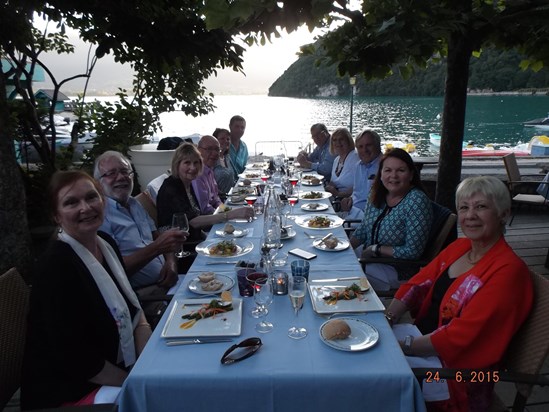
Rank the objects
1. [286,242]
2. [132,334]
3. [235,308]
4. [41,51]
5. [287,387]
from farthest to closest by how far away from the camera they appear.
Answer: [41,51] < [286,242] < [132,334] < [235,308] < [287,387]

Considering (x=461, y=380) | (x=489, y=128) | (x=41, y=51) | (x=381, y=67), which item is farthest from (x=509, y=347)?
(x=489, y=128)

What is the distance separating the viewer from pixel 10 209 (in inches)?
138

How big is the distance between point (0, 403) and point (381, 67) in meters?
2.61

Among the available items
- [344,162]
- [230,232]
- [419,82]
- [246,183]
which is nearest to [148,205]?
[230,232]

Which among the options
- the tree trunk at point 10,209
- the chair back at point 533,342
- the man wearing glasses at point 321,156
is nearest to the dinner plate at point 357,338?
the chair back at point 533,342

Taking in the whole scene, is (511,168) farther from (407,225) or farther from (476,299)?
(476,299)

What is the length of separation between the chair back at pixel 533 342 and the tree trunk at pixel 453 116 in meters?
1.82

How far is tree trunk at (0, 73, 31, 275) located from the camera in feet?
11.1

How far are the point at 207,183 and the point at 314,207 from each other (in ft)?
4.37

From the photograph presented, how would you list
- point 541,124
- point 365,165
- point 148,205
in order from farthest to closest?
point 541,124 < point 365,165 < point 148,205

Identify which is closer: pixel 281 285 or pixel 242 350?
pixel 242 350

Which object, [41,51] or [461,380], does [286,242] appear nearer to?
[461,380]

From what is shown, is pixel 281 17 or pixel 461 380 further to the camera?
pixel 281 17

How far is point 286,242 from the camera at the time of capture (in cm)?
266
